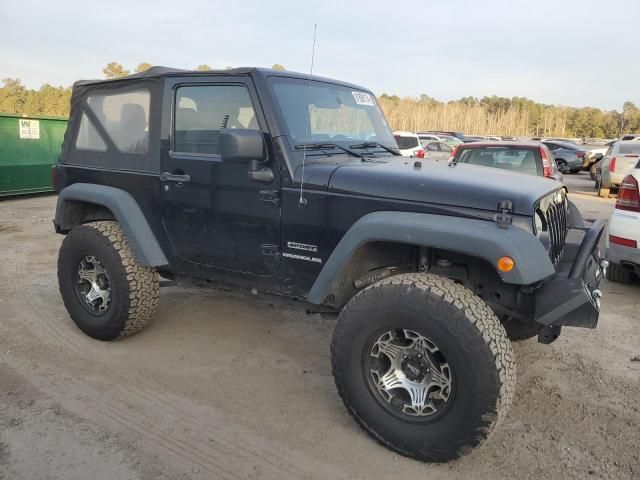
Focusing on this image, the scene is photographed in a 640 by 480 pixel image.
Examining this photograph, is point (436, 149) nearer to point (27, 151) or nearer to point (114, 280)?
point (27, 151)

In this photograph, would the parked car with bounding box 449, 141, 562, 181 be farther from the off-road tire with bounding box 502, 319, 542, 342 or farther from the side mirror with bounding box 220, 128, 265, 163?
the side mirror with bounding box 220, 128, 265, 163

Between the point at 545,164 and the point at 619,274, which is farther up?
the point at 545,164

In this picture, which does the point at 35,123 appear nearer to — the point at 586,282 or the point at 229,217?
the point at 229,217

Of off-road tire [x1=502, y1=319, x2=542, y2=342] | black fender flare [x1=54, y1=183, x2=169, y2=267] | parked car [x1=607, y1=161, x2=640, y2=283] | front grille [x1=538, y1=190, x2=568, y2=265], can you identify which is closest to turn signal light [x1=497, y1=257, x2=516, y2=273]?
front grille [x1=538, y1=190, x2=568, y2=265]

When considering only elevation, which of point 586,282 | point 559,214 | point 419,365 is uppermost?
point 559,214

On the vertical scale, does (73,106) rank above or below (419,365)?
above

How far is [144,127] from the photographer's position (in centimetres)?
390

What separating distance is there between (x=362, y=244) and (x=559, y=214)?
140 cm

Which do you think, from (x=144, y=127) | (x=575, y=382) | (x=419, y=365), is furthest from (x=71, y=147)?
(x=575, y=382)

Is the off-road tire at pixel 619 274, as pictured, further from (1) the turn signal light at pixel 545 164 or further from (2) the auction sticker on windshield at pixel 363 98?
(2) the auction sticker on windshield at pixel 363 98

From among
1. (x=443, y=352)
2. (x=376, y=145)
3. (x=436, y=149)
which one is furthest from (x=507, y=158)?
(x=436, y=149)

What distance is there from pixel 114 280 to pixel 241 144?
1.68 meters

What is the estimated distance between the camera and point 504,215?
8.55 feet

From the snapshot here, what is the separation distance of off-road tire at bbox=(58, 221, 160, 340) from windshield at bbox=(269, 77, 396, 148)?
1.67 meters
